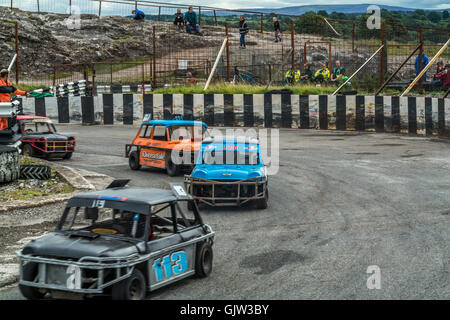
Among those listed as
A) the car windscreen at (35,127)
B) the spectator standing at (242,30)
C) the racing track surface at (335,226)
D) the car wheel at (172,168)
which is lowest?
the racing track surface at (335,226)

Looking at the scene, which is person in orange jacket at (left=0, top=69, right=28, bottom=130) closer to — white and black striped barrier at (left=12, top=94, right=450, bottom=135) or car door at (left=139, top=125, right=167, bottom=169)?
car door at (left=139, top=125, right=167, bottom=169)

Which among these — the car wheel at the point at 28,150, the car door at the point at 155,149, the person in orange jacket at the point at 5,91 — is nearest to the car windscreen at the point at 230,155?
the car door at the point at 155,149

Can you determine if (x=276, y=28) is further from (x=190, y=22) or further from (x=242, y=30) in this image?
(x=190, y=22)

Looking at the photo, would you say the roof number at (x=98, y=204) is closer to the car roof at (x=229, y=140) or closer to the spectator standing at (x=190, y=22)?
the car roof at (x=229, y=140)

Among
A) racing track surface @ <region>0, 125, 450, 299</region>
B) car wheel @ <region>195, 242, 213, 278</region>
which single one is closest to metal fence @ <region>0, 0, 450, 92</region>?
racing track surface @ <region>0, 125, 450, 299</region>

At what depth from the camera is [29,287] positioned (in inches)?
259

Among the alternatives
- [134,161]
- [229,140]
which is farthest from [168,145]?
[229,140]

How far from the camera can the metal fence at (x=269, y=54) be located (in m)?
25.5

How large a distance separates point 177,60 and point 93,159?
11.7m

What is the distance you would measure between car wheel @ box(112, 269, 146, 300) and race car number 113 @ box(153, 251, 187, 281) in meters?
0.30

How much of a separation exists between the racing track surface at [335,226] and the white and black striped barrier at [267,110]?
143 cm

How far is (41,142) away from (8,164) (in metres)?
4.82

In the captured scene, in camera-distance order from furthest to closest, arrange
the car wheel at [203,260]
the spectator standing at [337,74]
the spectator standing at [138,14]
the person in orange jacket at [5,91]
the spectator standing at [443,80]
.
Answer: the spectator standing at [138,14] < the spectator standing at [337,74] < the spectator standing at [443,80] < the person in orange jacket at [5,91] < the car wheel at [203,260]
